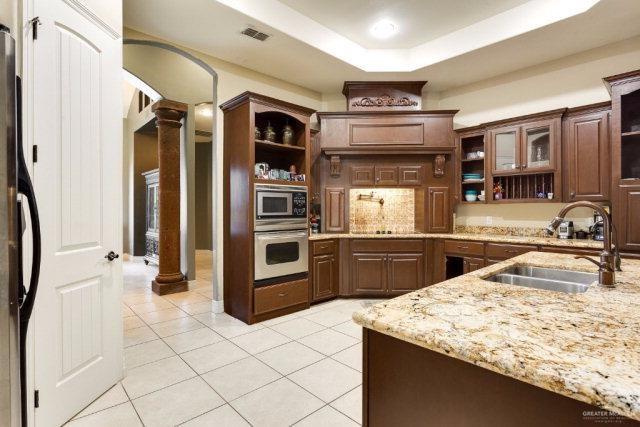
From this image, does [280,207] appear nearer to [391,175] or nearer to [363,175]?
[363,175]

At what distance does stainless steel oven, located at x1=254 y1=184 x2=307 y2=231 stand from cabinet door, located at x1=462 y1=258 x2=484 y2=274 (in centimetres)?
211

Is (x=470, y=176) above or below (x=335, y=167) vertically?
below

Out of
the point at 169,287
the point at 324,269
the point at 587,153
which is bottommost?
the point at 169,287

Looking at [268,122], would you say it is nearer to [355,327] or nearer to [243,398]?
[355,327]

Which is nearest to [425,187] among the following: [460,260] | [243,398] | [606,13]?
[460,260]

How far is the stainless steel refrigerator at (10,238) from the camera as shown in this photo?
3.57ft

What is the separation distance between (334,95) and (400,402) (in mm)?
4859

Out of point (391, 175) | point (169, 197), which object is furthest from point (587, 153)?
point (169, 197)

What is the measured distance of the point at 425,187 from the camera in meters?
4.66

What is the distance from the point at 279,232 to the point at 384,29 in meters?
2.70

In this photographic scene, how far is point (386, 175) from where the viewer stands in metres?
4.66

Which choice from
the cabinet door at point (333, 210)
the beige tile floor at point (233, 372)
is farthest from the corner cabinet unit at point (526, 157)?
the beige tile floor at point (233, 372)

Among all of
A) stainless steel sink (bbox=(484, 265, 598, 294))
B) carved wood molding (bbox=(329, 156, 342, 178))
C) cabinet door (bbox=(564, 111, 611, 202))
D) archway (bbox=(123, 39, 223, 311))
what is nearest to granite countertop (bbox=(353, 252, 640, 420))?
stainless steel sink (bbox=(484, 265, 598, 294))

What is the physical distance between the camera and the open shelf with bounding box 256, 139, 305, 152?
3.77m
